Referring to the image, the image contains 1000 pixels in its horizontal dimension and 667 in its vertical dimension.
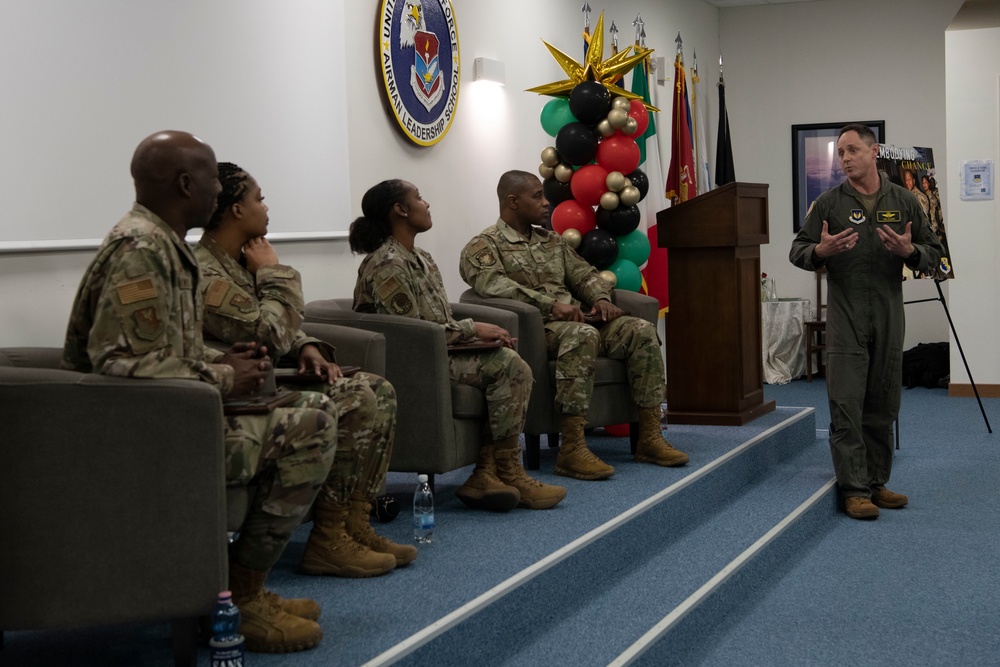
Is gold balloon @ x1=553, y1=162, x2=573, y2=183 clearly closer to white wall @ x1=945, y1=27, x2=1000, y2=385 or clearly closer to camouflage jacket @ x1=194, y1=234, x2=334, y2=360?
camouflage jacket @ x1=194, y1=234, x2=334, y2=360

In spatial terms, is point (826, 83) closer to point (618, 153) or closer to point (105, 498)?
point (618, 153)

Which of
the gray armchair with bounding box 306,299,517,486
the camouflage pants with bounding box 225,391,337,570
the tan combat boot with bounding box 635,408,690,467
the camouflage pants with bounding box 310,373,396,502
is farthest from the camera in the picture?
the tan combat boot with bounding box 635,408,690,467

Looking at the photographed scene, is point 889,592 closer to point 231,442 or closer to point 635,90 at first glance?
point 231,442

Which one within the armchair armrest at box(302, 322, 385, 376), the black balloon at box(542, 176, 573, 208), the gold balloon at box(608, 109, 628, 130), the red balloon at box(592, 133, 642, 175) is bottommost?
the armchair armrest at box(302, 322, 385, 376)

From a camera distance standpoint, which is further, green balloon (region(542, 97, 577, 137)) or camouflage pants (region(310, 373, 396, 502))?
green balloon (region(542, 97, 577, 137))

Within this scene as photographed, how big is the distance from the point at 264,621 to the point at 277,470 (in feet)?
1.16

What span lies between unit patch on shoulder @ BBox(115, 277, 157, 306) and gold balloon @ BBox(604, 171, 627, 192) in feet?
11.5

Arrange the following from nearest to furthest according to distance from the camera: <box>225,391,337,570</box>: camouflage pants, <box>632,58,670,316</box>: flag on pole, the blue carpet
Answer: <box>225,391,337,570</box>: camouflage pants → the blue carpet → <box>632,58,670,316</box>: flag on pole

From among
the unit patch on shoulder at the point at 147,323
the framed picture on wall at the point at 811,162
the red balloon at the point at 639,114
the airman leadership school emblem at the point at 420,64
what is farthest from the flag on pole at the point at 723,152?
the unit patch on shoulder at the point at 147,323

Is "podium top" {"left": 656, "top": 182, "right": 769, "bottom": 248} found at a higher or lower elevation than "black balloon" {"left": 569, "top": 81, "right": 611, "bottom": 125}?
lower

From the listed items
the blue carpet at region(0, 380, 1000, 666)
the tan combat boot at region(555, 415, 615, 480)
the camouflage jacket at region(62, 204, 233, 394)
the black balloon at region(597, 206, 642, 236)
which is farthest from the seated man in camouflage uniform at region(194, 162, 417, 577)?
the black balloon at region(597, 206, 642, 236)

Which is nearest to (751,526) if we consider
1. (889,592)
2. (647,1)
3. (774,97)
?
(889,592)

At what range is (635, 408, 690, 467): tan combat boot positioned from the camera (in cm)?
475

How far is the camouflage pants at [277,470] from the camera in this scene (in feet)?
8.42
